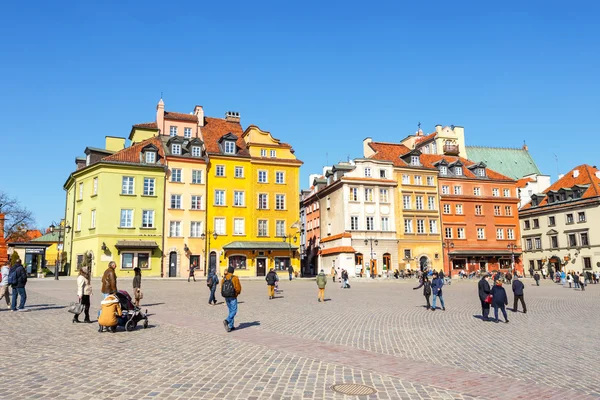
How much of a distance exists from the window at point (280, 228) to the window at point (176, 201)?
424 inches

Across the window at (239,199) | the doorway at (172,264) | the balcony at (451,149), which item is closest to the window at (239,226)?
the window at (239,199)

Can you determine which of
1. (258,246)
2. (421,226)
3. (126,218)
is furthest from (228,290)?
(421,226)

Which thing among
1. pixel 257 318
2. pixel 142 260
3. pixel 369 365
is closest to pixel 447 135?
pixel 142 260

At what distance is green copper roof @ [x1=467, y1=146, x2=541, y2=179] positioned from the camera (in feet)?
247

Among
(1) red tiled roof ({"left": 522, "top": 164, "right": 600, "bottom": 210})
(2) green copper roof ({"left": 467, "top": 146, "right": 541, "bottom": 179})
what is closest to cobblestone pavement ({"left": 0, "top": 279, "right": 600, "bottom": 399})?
(1) red tiled roof ({"left": 522, "top": 164, "right": 600, "bottom": 210})

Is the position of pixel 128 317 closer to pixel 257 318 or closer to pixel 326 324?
pixel 257 318

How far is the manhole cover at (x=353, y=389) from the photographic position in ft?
21.4

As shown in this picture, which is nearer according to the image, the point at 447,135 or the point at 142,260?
the point at 142,260

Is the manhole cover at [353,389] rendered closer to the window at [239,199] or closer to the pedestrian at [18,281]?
the pedestrian at [18,281]

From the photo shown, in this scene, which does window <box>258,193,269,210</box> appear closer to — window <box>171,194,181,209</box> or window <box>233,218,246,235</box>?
window <box>233,218,246,235</box>

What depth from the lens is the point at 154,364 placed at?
816 centimetres

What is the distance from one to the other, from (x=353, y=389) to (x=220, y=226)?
43.0m

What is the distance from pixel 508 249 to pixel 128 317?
56454 mm

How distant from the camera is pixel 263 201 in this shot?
5041 centimetres
